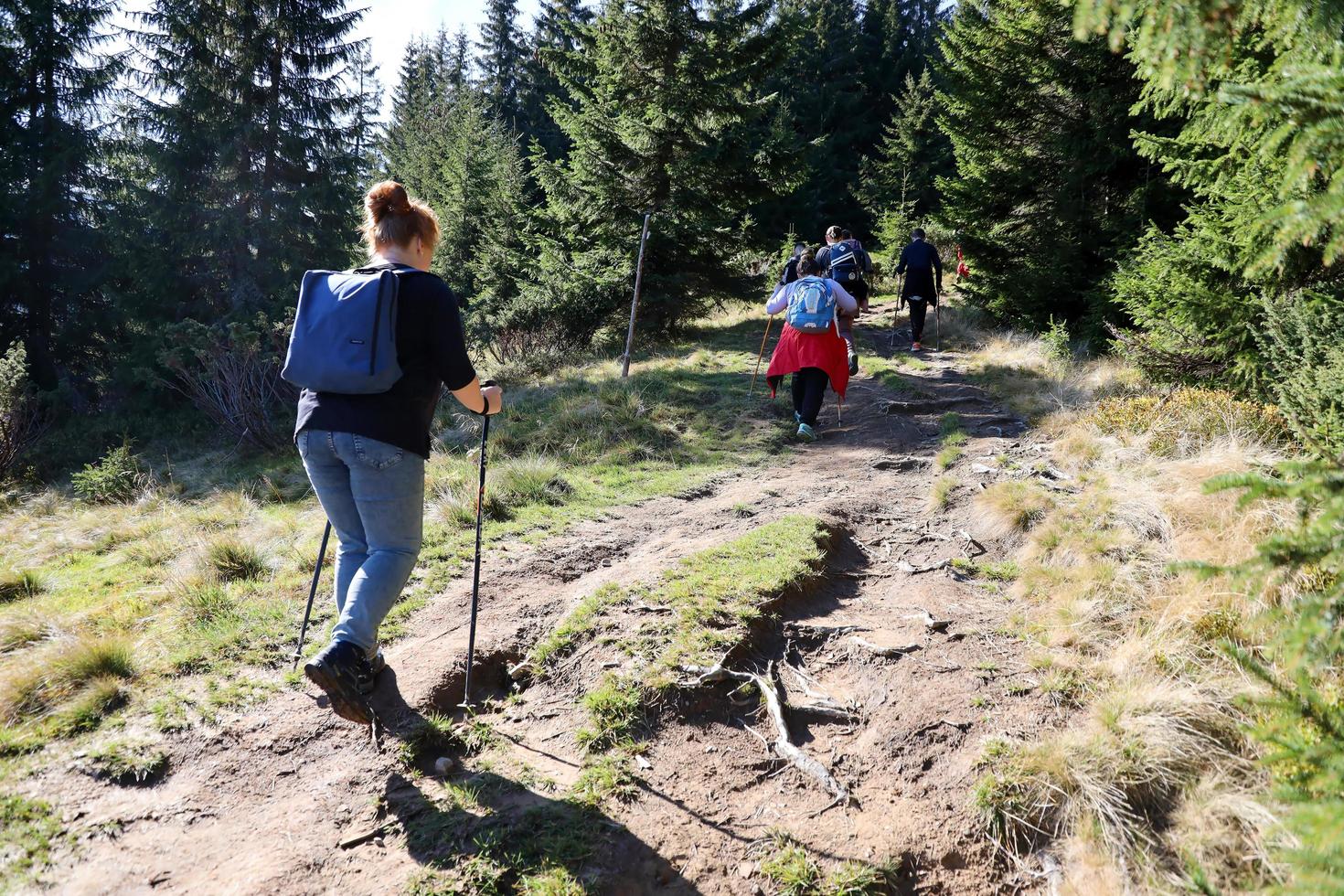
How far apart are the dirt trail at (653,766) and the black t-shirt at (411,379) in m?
1.29

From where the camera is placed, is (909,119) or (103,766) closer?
(103,766)

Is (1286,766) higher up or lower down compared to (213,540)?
higher up

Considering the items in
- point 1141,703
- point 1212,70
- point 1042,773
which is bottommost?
point 1042,773

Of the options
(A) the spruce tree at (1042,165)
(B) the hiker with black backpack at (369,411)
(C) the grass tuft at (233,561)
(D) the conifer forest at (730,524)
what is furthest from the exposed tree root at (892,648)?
(A) the spruce tree at (1042,165)

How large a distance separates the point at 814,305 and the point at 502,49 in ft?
132

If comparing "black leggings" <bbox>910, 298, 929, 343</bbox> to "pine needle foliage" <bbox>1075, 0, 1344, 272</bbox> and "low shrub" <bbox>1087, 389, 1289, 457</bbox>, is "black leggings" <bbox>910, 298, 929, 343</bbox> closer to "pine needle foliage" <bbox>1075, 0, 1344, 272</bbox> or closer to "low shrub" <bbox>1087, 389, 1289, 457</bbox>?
"low shrub" <bbox>1087, 389, 1289, 457</bbox>

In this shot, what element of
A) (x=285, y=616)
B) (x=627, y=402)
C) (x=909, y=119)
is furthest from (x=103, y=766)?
(x=909, y=119)

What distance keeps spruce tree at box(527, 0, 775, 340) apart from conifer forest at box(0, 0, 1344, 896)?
9cm

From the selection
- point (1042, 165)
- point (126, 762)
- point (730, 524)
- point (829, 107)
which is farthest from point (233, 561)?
point (829, 107)

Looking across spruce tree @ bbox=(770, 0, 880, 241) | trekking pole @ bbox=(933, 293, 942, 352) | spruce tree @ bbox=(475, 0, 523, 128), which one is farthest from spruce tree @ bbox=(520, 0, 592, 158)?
trekking pole @ bbox=(933, 293, 942, 352)

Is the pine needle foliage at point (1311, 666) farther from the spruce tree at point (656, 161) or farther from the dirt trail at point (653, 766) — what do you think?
the spruce tree at point (656, 161)

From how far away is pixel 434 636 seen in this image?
401cm

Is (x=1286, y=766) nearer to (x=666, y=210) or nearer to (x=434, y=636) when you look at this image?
(x=434, y=636)

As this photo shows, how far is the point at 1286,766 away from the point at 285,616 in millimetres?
4705
